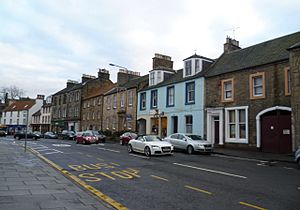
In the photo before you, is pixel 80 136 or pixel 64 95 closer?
pixel 80 136

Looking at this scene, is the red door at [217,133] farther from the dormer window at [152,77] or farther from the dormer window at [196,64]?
the dormer window at [152,77]

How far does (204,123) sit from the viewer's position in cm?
2589

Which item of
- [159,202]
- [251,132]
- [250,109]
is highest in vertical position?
[250,109]

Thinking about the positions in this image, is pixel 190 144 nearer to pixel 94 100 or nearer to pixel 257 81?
pixel 257 81

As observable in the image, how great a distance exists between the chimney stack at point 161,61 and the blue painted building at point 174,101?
90cm

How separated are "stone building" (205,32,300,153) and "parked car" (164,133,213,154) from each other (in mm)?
4043

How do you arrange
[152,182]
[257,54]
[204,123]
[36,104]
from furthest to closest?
[36,104] < [204,123] < [257,54] < [152,182]

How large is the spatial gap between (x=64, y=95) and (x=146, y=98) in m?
34.9

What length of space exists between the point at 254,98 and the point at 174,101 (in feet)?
32.1

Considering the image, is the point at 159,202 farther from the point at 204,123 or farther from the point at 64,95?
the point at 64,95

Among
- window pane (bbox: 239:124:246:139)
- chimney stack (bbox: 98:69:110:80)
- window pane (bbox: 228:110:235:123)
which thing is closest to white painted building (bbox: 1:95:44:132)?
chimney stack (bbox: 98:69:110:80)

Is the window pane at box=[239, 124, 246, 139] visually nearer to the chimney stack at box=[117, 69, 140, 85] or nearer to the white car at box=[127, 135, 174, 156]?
the white car at box=[127, 135, 174, 156]

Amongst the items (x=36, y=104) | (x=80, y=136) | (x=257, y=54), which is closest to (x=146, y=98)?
(x=80, y=136)

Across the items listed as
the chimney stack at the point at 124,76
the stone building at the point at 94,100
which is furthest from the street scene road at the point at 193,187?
the stone building at the point at 94,100
